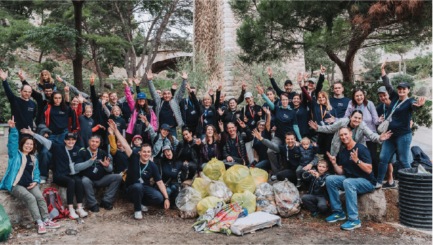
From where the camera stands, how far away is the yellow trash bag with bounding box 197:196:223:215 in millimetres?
4730

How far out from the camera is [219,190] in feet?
16.4

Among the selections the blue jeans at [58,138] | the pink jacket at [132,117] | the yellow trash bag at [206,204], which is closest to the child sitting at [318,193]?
the yellow trash bag at [206,204]

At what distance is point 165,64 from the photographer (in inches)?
1141

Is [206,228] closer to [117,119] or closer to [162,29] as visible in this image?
[117,119]

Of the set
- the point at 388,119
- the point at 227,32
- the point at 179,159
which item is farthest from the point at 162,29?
the point at 388,119

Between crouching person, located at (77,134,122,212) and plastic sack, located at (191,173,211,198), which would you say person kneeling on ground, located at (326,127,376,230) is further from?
crouching person, located at (77,134,122,212)

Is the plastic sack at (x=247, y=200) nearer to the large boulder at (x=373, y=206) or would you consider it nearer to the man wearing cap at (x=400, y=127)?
the large boulder at (x=373, y=206)

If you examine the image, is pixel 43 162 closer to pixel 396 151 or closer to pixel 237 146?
pixel 237 146

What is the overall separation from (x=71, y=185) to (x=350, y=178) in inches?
156

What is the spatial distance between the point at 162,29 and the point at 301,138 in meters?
16.5

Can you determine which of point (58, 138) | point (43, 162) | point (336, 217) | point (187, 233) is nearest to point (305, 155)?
point (336, 217)

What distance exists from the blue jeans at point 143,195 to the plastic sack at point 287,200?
1.76 metres

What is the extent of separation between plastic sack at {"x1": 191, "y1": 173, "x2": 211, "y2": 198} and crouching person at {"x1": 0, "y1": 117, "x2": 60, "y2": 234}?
2.01 meters

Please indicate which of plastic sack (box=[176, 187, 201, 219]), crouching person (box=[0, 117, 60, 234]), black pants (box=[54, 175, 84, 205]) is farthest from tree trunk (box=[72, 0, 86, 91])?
plastic sack (box=[176, 187, 201, 219])
